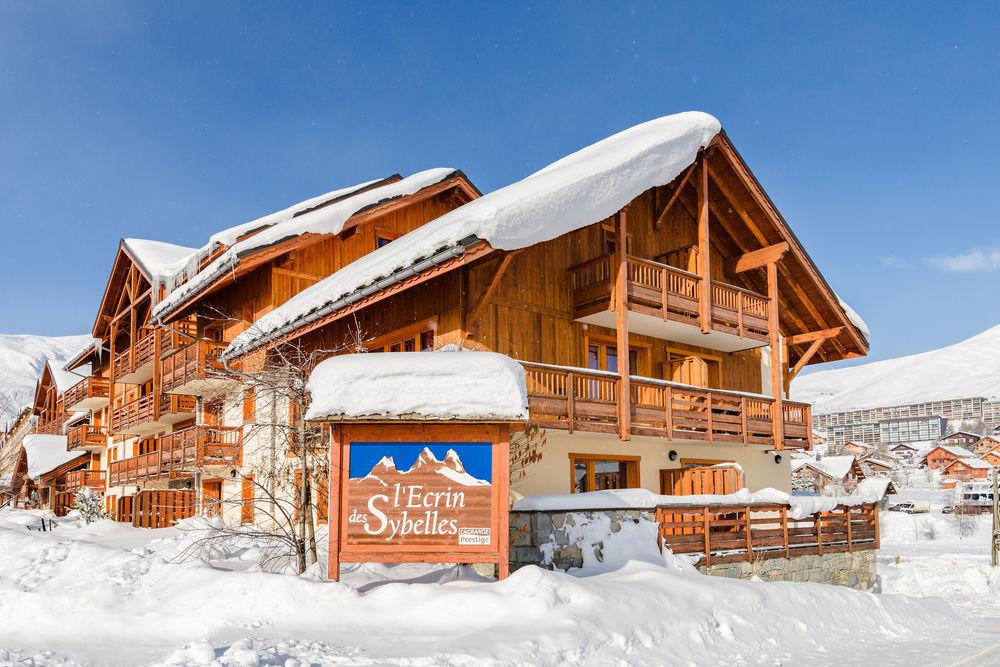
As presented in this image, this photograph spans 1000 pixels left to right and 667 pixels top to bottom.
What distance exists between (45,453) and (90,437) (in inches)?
393

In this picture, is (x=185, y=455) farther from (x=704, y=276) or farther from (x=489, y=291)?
(x=704, y=276)

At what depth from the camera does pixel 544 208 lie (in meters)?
13.7

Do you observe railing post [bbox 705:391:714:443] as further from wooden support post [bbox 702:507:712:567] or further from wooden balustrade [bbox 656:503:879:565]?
wooden support post [bbox 702:507:712:567]

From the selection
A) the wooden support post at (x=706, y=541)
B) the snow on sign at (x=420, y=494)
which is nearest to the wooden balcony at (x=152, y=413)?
the wooden support post at (x=706, y=541)

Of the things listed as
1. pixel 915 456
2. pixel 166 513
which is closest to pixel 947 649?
pixel 166 513

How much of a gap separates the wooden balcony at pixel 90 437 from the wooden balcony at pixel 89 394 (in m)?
1.27

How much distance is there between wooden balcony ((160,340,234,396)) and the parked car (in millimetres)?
57498

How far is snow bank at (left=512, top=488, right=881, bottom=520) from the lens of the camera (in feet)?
39.1

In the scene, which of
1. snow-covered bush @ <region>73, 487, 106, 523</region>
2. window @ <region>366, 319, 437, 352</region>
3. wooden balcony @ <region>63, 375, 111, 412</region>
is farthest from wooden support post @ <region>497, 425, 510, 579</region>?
wooden balcony @ <region>63, 375, 111, 412</region>

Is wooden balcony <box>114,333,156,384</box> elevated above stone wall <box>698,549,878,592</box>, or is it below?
above

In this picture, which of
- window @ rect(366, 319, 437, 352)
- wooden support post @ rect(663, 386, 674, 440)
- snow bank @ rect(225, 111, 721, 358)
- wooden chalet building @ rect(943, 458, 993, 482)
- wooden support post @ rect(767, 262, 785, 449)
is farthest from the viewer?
wooden chalet building @ rect(943, 458, 993, 482)

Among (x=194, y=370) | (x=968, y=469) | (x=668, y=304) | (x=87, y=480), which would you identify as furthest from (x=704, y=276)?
(x=968, y=469)

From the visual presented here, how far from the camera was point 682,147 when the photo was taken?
17016 mm

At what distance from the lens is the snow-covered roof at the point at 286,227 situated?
18750 millimetres
